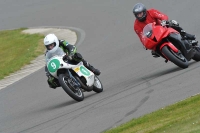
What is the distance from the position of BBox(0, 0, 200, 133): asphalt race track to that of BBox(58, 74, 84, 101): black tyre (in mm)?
195

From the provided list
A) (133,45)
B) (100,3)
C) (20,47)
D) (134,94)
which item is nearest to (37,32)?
(20,47)

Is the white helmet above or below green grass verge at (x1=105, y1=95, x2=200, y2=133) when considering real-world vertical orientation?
above

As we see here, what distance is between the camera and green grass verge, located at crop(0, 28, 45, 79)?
18859 mm

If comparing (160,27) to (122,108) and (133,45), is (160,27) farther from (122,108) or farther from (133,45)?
(133,45)

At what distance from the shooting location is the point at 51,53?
13.0 m

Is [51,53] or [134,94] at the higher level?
[51,53]

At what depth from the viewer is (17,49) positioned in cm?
2108

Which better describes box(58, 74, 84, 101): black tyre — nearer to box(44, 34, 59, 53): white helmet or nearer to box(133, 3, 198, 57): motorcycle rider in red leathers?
box(44, 34, 59, 53): white helmet

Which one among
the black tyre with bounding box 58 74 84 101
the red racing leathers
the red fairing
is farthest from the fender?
the black tyre with bounding box 58 74 84 101

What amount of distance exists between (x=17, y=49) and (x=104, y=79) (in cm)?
651

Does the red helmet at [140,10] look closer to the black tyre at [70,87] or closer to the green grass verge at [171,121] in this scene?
the black tyre at [70,87]

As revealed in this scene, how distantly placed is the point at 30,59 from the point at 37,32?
3626mm

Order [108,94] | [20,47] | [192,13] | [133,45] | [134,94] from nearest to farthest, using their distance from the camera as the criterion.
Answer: [134,94]
[108,94]
[133,45]
[192,13]
[20,47]

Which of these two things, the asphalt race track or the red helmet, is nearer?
the asphalt race track
